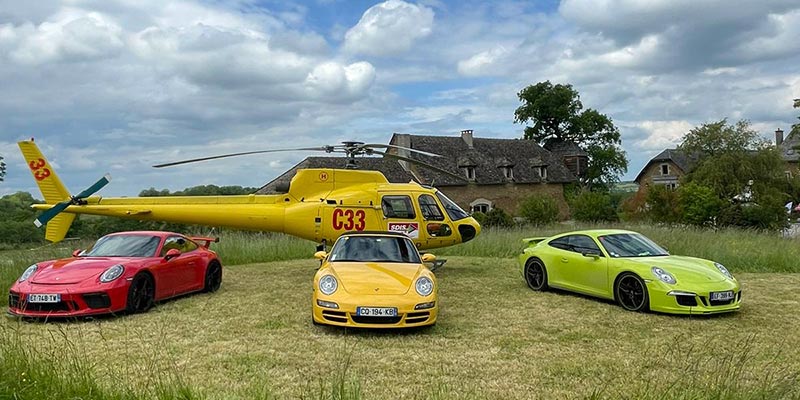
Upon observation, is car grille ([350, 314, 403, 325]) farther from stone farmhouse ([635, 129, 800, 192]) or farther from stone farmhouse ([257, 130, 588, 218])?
stone farmhouse ([635, 129, 800, 192])

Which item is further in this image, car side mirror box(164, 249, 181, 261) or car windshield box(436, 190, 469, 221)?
car windshield box(436, 190, 469, 221)

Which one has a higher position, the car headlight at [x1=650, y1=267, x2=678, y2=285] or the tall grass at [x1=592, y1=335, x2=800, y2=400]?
the car headlight at [x1=650, y1=267, x2=678, y2=285]

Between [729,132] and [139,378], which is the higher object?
[729,132]

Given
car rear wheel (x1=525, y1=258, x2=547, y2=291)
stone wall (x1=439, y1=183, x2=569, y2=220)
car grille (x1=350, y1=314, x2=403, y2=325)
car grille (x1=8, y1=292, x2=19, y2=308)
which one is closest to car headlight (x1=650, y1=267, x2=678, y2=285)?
car rear wheel (x1=525, y1=258, x2=547, y2=291)

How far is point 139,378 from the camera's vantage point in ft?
18.0

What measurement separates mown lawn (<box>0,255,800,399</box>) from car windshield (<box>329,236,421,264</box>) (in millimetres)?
1078

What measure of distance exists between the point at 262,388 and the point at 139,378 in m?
1.32

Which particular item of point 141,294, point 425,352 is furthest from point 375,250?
point 141,294

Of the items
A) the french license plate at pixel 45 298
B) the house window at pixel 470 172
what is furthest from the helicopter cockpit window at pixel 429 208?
the house window at pixel 470 172

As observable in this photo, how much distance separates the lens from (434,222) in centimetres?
1378

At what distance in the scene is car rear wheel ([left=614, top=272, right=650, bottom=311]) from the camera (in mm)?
9055

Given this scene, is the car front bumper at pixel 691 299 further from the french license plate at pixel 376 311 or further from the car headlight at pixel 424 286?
the french license plate at pixel 376 311

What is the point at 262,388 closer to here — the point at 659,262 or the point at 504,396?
the point at 504,396

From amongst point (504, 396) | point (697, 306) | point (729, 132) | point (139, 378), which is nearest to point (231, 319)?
point (139, 378)
